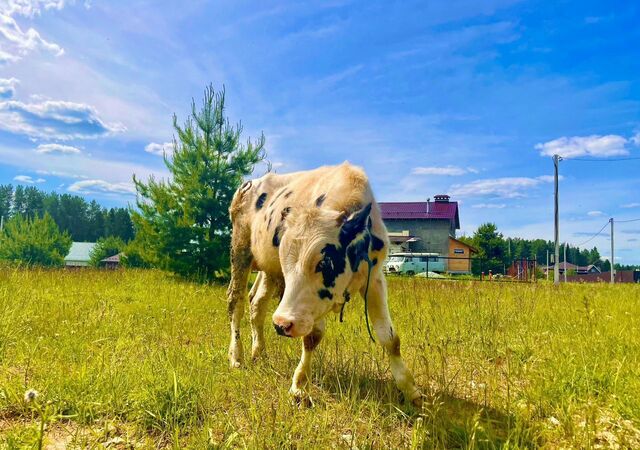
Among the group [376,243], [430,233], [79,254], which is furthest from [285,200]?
[79,254]

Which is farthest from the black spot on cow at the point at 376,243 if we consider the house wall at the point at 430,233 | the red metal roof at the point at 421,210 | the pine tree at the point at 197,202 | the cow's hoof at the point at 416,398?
the red metal roof at the point at 421,210

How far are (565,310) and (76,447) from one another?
7.01 metres

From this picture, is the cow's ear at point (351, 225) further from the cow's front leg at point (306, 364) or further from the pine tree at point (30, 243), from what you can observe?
the pine tree at point (30, 243)

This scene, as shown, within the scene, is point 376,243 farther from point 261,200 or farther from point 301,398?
point 261,200

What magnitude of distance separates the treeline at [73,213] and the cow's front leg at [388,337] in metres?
80.3

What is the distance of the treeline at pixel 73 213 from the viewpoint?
263 feet

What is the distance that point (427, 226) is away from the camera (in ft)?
164

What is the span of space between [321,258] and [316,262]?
0.05 metres

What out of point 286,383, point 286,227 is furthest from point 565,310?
point 286,227

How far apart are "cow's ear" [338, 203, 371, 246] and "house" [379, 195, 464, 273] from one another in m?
44.1

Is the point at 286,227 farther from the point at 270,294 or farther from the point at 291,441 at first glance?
the point at 270,294

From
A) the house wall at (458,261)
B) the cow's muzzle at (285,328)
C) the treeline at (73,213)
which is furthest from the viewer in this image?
the treeline at (73,213)

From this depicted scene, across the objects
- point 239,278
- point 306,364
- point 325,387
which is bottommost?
point 325,387

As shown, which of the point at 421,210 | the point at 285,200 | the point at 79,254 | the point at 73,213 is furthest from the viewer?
the point at 73,213
